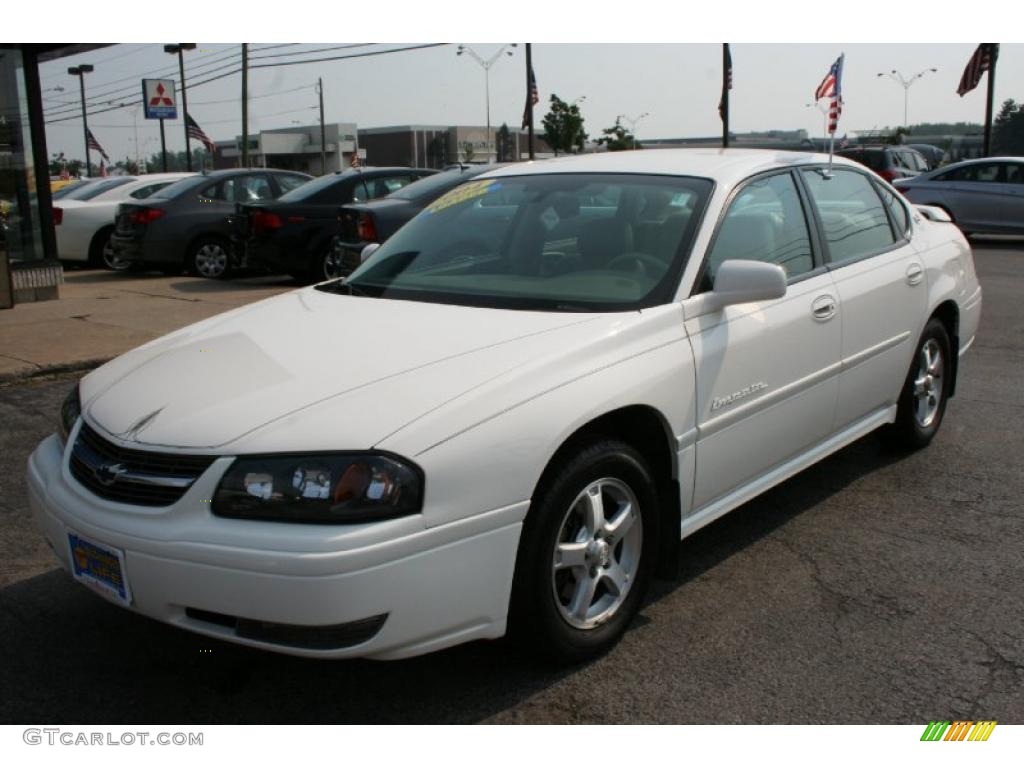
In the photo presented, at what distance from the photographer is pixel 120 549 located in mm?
2832

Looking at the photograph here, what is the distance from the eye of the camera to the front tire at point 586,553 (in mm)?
3014

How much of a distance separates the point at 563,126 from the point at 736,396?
61944 mm

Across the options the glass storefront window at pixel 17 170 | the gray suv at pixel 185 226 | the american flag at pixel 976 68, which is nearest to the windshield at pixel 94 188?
the gray suv at pixel 185 226

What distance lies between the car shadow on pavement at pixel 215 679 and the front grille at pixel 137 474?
0.59 meters

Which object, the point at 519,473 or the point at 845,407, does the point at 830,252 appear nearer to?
the point at 845,407

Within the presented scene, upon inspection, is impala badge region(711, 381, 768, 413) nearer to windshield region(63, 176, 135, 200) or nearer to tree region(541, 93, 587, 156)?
windshield region(63, 176, 135, 200)

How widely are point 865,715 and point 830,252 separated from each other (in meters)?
2.23

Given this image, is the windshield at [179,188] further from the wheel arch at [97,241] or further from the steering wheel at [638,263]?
the steering wheel at [638,263]

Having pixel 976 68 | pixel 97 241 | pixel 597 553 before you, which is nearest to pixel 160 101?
pixel 97 241

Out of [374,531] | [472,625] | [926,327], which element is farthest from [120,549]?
[926,327]

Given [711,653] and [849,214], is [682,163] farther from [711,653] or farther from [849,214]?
[711,653]

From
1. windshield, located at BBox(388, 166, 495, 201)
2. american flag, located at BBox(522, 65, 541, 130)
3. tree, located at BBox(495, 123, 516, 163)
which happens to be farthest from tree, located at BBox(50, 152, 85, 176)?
windshield, located at BBox(388, 166, 495, 201)

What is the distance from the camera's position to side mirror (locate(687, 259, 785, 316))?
3602 mm

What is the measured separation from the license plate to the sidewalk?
488 centimetres
